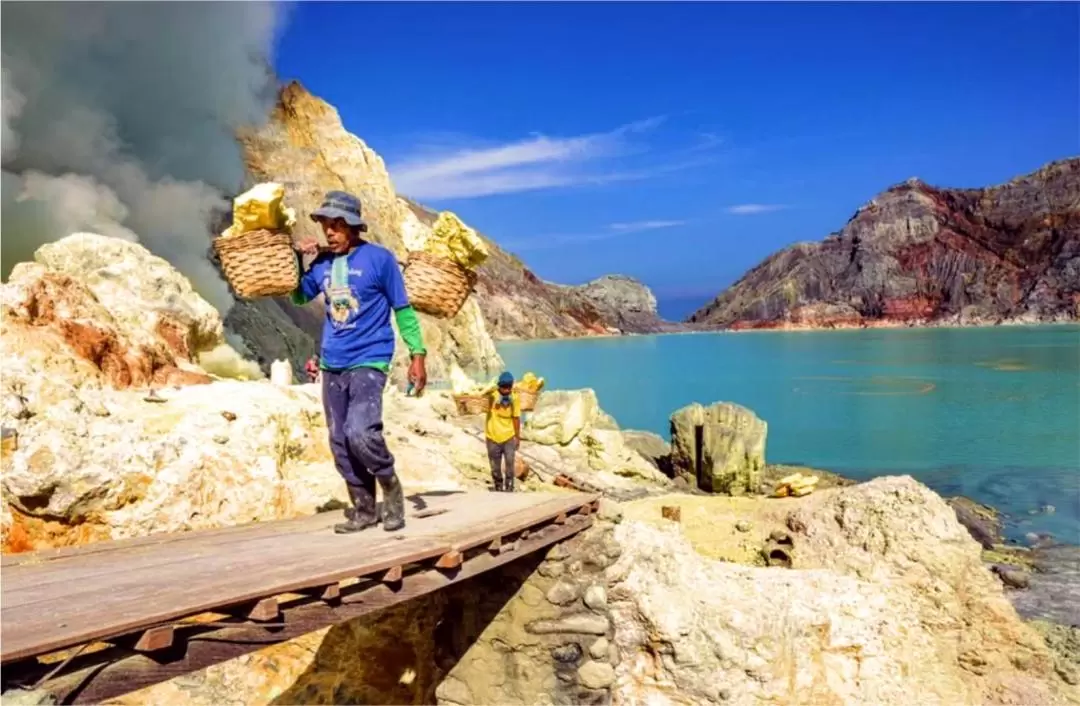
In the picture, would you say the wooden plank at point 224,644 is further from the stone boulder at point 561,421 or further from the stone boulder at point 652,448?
the stone boulder at point 652,448

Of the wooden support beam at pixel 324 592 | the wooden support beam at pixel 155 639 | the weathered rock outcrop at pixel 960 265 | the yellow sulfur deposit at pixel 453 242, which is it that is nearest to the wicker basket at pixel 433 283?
the yellow sulfur deposit at pixel 453 242

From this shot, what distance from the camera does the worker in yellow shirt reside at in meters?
9.99

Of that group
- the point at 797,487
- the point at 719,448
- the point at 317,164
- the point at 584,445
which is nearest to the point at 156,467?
the point at 584,445

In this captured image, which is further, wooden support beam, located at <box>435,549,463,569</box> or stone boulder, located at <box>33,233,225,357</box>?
stone boulder, located at <box>33,233,225,357</box>

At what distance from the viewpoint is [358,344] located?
532cm

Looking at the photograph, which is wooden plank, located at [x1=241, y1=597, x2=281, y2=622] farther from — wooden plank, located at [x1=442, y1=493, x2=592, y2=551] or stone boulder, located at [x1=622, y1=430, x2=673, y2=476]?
stone boulder, located at [x1=622, y1=430, x2=673, y2=476]

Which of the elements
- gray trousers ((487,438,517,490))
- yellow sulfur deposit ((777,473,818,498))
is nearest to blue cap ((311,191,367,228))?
gray trousers ((487,438,517,490))

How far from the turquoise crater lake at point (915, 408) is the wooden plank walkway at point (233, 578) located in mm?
18000

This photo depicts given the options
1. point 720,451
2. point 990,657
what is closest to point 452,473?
point 990,657

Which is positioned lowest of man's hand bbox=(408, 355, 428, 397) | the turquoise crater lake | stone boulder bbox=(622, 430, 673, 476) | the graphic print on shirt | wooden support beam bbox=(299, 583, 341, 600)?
the turquoise crater lake

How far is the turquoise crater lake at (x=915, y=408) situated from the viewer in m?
25.6

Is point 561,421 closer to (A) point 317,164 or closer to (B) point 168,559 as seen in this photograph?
(B) point 168,559

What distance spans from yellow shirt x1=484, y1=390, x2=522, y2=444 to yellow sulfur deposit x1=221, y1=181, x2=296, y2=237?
4.86m

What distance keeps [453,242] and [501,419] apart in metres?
4.05
